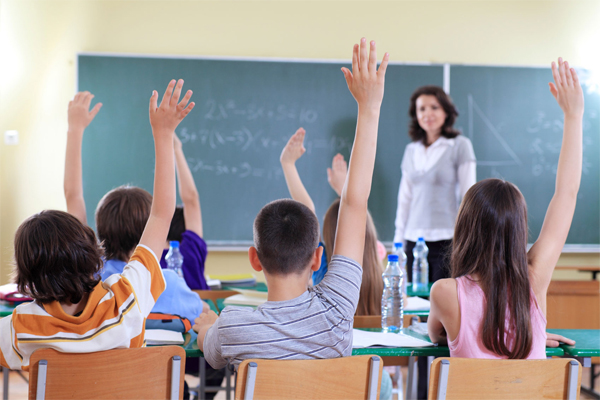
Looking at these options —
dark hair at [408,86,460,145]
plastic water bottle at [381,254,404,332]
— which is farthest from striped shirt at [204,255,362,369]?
dark hair at [408,86,460,145]

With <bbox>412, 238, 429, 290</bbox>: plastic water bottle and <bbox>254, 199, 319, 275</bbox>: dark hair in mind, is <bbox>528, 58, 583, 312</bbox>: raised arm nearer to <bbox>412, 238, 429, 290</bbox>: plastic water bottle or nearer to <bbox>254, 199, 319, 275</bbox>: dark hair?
<bbox>254, 199, 319, 275</bbox>: dark hair

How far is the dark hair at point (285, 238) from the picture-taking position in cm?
140

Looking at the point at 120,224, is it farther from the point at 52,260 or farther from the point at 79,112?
the point at 52,260

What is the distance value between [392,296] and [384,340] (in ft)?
1.91

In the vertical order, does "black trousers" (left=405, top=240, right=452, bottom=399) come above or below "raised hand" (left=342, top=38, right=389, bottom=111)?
below

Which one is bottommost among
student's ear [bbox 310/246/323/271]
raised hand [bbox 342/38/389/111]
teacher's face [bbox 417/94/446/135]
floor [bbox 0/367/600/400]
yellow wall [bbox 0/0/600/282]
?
floor [bbox 0/367/600/400]

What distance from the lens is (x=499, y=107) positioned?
4.55 metres

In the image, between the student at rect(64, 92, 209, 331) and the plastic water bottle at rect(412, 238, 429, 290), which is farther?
the plastic water bottle at rect(412, 238, 429, 290)

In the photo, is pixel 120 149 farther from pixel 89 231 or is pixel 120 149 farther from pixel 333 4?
pixel 89 231

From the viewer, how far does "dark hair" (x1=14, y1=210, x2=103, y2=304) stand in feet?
4.37

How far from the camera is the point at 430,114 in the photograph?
3926 mm

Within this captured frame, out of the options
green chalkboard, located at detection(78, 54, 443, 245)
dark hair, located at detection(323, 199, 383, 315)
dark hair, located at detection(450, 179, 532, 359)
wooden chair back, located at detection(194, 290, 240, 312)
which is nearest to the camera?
dark hair, located at detection(450, 179, 532, 359)

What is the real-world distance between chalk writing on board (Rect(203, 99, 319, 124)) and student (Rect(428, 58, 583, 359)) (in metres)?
2.85

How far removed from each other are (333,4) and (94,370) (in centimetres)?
386
